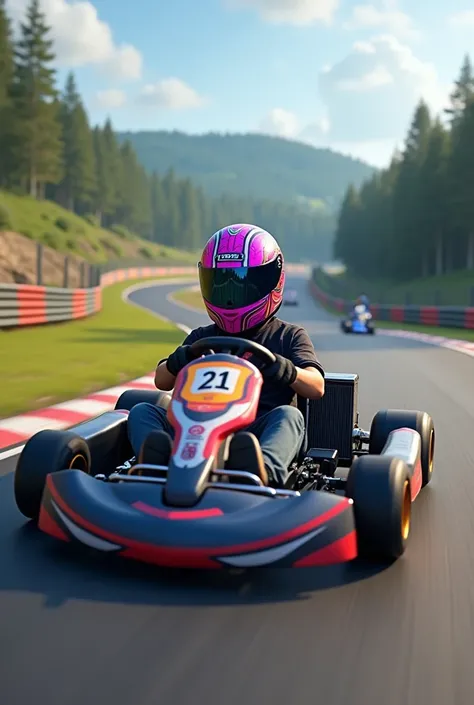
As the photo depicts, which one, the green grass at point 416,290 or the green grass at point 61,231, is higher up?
the green grass at point 61,231

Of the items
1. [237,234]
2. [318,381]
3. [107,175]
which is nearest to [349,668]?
[318,381]

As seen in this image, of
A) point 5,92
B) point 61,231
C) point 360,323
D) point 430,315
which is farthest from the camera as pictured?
point 61,231

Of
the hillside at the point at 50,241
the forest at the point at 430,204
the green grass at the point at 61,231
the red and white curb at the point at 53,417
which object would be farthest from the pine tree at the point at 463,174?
the red and white curb at the point at 53,417

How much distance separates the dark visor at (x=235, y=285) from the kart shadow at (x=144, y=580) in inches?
58.1

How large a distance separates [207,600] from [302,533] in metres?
0.42

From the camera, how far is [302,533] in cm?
315

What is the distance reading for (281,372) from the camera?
4008mm

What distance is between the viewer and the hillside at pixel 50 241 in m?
30.2

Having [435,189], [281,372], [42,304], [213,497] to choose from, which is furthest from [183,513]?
[435,189]

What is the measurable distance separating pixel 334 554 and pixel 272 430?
2.95ft

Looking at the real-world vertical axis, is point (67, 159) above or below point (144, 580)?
above

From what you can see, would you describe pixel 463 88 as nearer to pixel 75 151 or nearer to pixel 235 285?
pixel 75 151

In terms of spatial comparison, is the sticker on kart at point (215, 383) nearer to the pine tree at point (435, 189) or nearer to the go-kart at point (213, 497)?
the go-kart at point (213, 497)

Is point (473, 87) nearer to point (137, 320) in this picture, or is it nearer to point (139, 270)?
point (139, 270)
